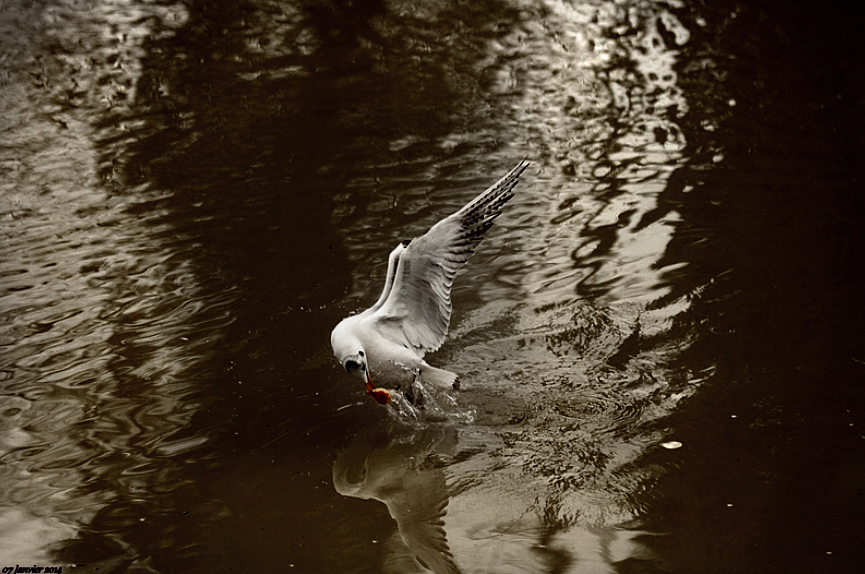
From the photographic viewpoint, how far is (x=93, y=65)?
11469 millimetres

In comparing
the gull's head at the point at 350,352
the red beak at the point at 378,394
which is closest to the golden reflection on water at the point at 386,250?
the red beak at the point at 378,394

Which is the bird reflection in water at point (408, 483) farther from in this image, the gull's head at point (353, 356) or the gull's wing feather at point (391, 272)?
the gull's wing feather at point (391, 272)

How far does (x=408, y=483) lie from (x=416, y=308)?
1.13 metres

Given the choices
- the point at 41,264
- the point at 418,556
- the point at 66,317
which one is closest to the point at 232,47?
the point at 41,264

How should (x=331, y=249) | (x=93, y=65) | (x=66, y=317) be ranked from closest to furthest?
(x=66, y=317), (x=331, y=249), (x=93, y=65)

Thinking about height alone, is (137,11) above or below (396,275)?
above

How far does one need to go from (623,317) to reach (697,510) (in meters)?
1.95

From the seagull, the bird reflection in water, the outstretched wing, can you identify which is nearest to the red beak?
the seagull

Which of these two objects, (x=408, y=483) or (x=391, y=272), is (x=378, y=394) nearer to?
(x=408, y=483)

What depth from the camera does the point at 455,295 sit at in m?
6.78

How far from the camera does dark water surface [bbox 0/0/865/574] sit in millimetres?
4605

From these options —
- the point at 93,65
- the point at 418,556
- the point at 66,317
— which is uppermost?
the point at 93,65

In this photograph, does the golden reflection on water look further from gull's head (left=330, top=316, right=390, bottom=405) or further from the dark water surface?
gull's head (left=330, top=316, right=390, bottom=405)

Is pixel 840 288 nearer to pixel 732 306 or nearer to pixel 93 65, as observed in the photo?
pixel 732 306
